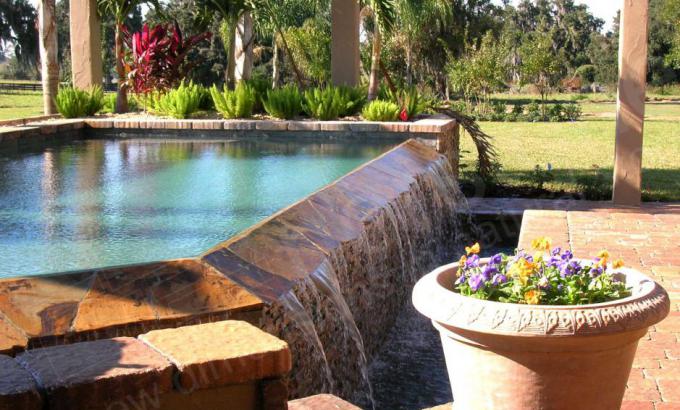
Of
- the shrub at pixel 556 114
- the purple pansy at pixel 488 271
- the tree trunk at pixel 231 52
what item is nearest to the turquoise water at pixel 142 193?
the purple pansy at pixel 488 271

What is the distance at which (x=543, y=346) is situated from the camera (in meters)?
3.17

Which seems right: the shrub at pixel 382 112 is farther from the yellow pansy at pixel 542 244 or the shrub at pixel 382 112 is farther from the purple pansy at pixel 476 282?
the purple pansy at pixel 476 282

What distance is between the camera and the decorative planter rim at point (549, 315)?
311 cm

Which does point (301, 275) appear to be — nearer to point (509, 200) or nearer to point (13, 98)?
point (509, 200)

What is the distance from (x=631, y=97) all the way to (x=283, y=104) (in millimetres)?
4648

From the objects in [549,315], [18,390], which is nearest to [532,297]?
[549,315]

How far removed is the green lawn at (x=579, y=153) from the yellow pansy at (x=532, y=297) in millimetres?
8067

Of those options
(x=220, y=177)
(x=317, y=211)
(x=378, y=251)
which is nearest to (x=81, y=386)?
(x=317, y=211)

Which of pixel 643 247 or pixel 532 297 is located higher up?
pixel 532 297

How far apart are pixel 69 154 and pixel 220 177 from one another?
245 centimetres

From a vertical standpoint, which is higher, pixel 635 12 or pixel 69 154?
pixel 635 12

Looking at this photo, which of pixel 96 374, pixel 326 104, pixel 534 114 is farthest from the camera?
pixel 534 114

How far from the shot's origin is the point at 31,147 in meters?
10.2

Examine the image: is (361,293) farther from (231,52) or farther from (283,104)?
(231,52)
